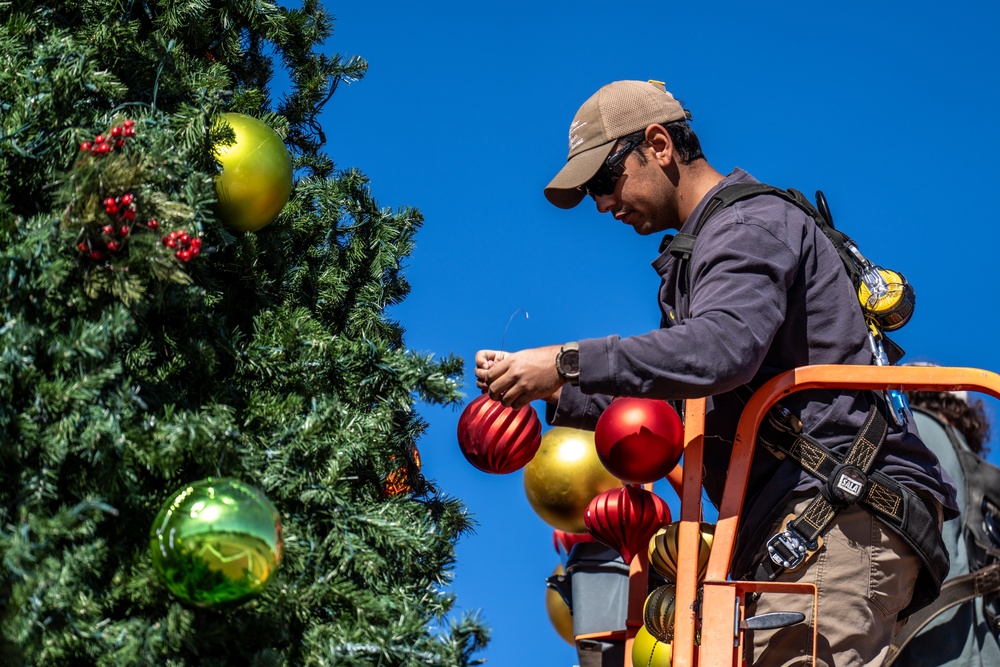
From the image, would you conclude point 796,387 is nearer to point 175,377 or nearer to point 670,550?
point 670,550

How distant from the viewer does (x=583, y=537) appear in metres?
5.25

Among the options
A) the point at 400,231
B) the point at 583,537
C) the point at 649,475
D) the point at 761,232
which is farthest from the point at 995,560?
the point at 400,231

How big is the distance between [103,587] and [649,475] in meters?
1.43

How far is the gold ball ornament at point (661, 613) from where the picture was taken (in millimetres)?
3250

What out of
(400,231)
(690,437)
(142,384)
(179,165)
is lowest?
(142,384)

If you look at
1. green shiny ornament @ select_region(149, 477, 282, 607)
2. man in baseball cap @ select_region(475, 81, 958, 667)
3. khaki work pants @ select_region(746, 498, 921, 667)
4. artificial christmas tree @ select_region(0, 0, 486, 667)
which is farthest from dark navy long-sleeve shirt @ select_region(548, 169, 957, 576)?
green shiny ornament @ select_region(149, 477, 282, 607)

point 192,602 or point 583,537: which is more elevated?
point 583,537

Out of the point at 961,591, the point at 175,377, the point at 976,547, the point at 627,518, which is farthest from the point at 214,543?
the point at 976,547

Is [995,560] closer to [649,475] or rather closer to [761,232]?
[649,475]

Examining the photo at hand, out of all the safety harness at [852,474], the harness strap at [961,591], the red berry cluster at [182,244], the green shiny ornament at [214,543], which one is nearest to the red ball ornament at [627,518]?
the safety harness at [852,474]

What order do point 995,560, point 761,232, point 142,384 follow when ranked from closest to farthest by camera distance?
point 142,384 → point 761,232 → point 995,560

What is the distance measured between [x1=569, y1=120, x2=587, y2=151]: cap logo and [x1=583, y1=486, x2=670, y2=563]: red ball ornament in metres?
1.02

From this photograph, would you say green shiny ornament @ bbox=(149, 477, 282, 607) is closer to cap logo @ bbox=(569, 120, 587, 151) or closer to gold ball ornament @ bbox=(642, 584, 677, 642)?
gold ball ornament @ bbox=(642, 584, 677, 642)

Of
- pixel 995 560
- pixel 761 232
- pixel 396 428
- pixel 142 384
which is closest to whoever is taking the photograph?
pixel 142 384
